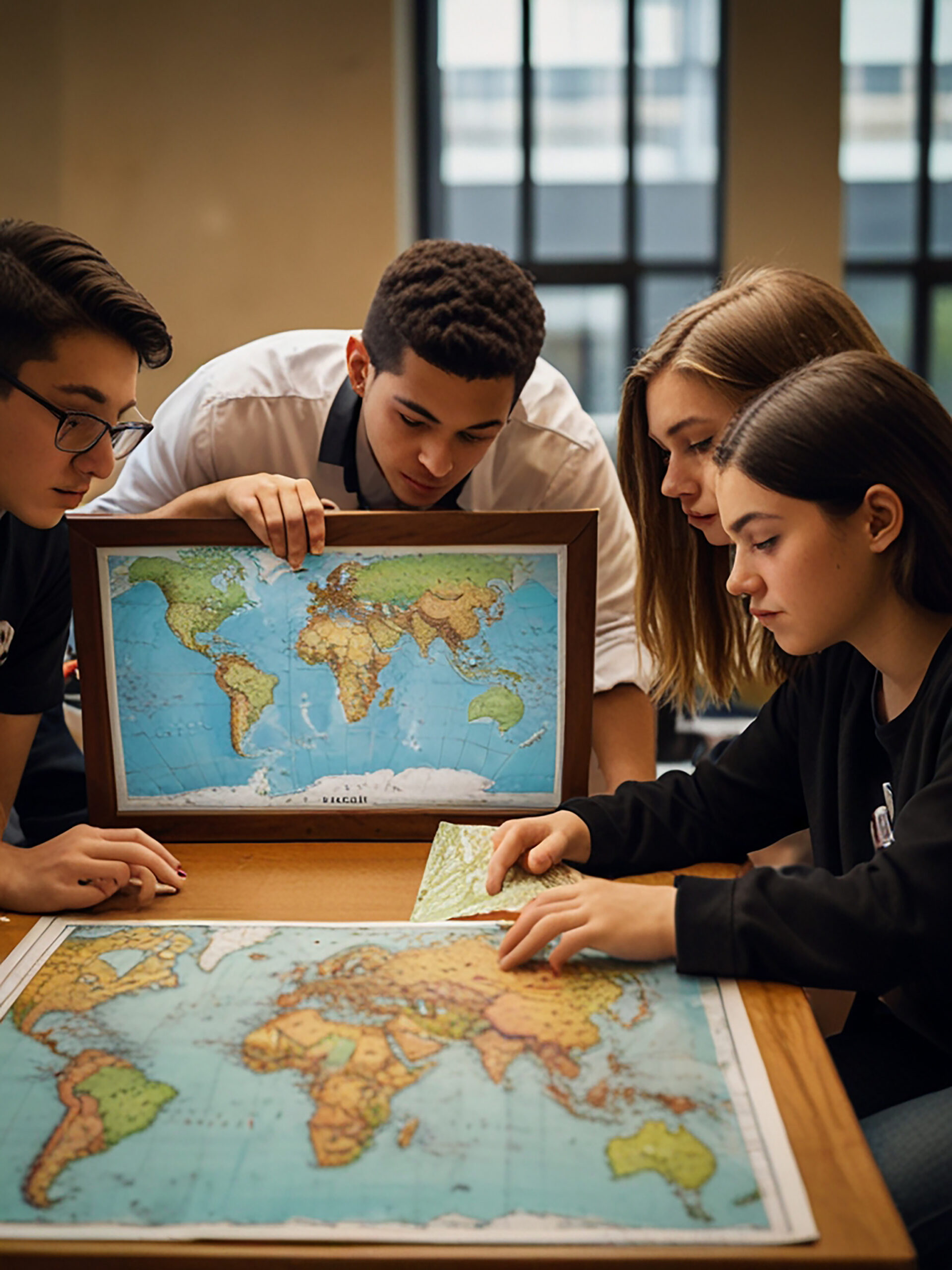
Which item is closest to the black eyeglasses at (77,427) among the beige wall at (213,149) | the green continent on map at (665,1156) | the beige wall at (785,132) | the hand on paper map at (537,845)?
the hand on paper map at (537,845)

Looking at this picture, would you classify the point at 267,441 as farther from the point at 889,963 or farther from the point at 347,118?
the point at 347,118

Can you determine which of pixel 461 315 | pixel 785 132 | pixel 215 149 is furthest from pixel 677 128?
pixel 461 315

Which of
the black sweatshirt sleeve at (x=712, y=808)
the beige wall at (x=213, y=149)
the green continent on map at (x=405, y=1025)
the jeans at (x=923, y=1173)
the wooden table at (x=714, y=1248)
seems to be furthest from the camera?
the beige wall at (x=213, y=149)

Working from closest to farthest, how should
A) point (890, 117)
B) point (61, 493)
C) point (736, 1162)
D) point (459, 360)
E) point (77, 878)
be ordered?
point (736, 1162)
point (77, 878)
point (61, 493)
point (459, 360)
point (890, 117)

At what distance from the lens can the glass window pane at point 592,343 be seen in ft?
15.6

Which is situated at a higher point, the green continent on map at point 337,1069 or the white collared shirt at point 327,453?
the white collared shirt at point 327,453

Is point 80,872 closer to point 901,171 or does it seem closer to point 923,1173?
point 923,1173

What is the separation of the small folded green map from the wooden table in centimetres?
2

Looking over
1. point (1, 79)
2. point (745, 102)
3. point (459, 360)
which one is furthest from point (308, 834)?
point (745, 102)

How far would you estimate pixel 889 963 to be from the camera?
2.96 feet

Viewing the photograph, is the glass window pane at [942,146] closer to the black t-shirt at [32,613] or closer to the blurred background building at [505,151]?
the blurred background building at [505,151]

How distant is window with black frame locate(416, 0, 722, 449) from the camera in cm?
454

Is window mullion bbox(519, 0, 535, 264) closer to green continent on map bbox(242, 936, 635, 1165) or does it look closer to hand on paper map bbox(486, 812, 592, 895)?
hand on paper map bbox(486, 812, 592, 895)

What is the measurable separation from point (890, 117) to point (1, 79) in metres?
3.51
